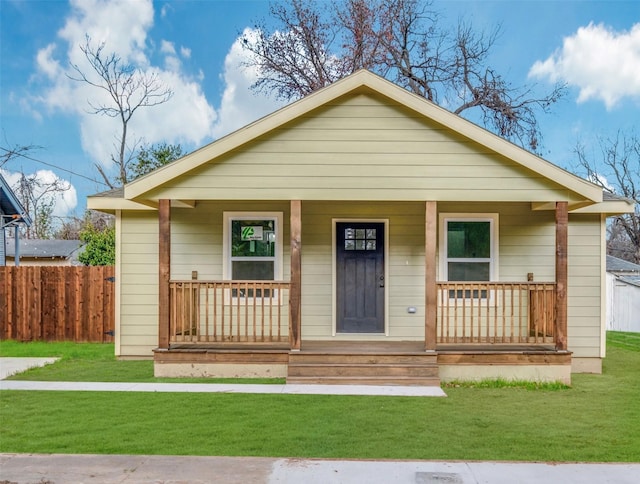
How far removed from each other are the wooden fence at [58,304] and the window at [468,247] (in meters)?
7.42

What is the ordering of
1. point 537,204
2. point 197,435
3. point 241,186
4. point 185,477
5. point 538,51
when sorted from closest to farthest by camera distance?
point 185,477, point 197,435, point 241,186, point 537,204, point 538,51

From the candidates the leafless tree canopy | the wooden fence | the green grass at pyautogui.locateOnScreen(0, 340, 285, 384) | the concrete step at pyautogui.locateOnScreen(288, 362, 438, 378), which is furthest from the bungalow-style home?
the leafless tree canopy

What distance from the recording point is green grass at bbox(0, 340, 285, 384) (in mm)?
7312

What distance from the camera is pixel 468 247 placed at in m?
8.65

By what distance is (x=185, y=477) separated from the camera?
12.6 ft

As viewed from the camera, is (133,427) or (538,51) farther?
(538,51)

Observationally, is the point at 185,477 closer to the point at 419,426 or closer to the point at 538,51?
the point at 419,426

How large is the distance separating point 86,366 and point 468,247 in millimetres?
6871

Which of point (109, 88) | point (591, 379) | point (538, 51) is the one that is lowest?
point (591, 379)

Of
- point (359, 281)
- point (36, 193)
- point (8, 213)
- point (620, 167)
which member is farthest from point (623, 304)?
point (36, 193)

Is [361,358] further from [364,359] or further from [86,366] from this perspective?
[86,366]

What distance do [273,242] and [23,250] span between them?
71.4 feet

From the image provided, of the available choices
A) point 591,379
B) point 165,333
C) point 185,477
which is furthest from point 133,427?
point 591,379

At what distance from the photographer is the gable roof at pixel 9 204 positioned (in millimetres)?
16673
